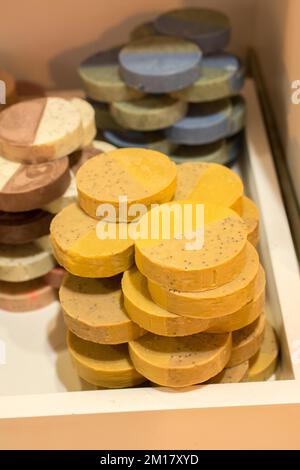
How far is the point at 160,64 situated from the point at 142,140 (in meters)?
0.15

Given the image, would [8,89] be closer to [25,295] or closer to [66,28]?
[66,28]

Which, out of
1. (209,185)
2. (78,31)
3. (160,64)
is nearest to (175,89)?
(160,64)

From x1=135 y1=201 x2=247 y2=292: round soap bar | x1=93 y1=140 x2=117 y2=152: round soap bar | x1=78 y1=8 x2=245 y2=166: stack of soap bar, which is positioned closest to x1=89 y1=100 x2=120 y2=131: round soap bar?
x1=78 y1=8 x2=245 y2=166: stack of soap bar

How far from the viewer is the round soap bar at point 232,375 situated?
0.94 m

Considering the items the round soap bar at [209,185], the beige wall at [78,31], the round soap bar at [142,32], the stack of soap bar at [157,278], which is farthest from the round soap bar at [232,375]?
the round soap bar at [142,32]

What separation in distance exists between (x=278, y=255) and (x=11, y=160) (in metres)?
0.45

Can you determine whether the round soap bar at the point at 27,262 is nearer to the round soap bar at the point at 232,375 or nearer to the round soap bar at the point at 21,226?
the round soap bar at the point at 21,226

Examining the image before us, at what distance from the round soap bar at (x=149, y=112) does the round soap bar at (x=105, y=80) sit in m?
0.02

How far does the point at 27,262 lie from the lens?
108 centimetres

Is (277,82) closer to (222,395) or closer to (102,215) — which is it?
(102,215)

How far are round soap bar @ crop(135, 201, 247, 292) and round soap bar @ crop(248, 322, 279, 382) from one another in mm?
214

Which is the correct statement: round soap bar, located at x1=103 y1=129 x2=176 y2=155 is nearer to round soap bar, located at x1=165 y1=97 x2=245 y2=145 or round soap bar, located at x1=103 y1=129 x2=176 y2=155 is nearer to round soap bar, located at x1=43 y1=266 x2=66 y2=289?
round soap bar, located at x1=165 y1=97 x2=245 y2=145

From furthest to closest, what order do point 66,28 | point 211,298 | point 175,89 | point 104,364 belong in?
point 66,28
point 175,89
point 104,364
point 211,298

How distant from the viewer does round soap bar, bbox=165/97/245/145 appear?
4.03 feet
